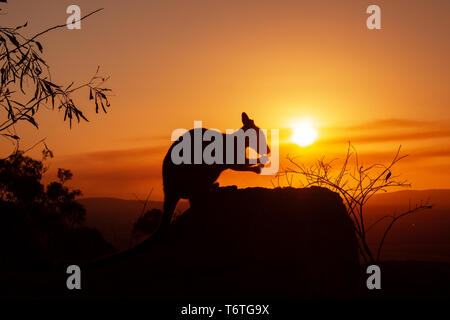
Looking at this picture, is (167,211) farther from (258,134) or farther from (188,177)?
(258,134)

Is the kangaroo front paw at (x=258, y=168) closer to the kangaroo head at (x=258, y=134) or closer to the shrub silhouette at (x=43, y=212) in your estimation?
the kangaroo head at (x=258, y=134)

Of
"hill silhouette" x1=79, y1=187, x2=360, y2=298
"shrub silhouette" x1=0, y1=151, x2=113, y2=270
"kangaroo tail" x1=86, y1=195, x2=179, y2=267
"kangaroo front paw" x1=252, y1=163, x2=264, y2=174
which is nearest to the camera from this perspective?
"hill silhouette" x1=79, y1=187, x2=360, y2=298

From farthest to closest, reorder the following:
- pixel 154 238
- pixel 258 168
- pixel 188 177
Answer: pixel 258 168, pixel 188 177, pixel 154 238

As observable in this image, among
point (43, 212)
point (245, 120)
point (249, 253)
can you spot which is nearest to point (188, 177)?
point (249, 253)

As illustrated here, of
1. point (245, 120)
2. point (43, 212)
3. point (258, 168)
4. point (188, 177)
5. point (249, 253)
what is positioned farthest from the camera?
point (43, 212)

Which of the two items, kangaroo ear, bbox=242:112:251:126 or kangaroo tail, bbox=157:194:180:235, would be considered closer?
kangaroo tail, bbox=157:194:180:235

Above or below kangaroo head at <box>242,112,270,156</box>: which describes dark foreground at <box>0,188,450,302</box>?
below

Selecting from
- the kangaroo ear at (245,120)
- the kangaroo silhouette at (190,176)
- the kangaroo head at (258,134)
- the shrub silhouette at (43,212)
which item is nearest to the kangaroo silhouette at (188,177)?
the kangaroo silhouette at (190,176)

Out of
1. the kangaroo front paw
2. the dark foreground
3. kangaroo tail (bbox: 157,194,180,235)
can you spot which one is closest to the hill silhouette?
the dark foreground

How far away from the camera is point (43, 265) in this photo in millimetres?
8281

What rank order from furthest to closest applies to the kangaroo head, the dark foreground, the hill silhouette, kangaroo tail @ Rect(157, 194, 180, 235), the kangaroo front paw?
the kangaroo head
the kangaroo front paw
kangaroo tail @ Rect(157, 194, 180, 235)
the hill silhouette
the dark foreground

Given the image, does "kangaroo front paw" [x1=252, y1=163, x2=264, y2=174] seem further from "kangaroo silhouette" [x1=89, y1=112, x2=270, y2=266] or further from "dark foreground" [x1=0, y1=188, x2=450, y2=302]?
"dark foreground" [x1=0, y1=188, x2=450, y2=302]
